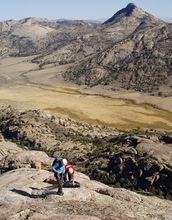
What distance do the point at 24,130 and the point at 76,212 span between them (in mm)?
36628

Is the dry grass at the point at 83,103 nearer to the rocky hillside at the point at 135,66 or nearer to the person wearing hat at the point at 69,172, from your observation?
the rocky hillside at the point at 135,66

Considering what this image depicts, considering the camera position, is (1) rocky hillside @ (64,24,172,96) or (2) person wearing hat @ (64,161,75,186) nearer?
(2) person wearing hat @ (64,161,75,186)

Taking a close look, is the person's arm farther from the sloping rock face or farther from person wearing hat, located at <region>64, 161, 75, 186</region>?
the sloping rock face

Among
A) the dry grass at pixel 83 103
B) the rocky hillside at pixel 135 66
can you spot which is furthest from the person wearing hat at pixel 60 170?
the rocky hillside at pixel 135 66

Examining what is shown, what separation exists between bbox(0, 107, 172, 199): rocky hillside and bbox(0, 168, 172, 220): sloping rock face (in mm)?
9015

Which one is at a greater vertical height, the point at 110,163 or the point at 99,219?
the point at 99,219

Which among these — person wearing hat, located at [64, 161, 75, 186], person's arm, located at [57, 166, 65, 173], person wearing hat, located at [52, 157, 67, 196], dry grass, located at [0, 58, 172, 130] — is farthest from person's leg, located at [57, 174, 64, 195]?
dry grass, located at [0, 58, 172, 130]

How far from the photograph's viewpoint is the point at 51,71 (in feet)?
490

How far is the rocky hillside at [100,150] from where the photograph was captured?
3147cm

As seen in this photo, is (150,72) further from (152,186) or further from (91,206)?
(91,206)

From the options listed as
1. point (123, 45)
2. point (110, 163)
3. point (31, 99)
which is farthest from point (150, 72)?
point (110, 163)

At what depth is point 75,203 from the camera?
1791cm

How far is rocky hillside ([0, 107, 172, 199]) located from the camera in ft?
103

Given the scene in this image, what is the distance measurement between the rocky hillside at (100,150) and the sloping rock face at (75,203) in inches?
355
